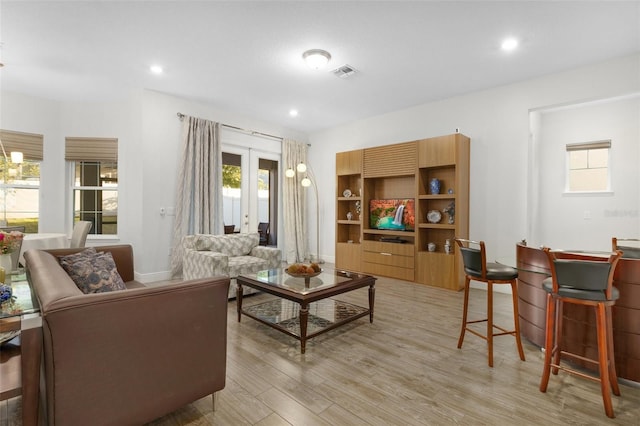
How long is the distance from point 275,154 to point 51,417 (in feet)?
19.3

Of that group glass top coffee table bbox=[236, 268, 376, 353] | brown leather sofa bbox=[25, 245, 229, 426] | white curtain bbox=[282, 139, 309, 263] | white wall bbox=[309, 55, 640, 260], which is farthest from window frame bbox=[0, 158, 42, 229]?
white wall bbox=[309, 55, 640, 260]

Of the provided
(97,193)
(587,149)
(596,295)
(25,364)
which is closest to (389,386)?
(596,295)

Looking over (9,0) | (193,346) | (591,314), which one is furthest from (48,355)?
(9,0)

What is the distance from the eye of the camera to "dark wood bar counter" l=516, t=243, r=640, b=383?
2080 millimetres

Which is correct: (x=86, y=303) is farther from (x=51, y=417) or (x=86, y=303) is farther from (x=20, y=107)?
(x=20, y=107)

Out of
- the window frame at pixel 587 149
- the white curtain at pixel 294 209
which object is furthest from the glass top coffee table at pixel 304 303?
the window frame at pixel 587 149

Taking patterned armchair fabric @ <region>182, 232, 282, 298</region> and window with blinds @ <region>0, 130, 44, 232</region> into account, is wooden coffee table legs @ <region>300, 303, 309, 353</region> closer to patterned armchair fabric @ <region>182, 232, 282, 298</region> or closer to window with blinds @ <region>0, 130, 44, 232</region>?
patterned armchair fabric @ <region>182, 232, 282, 298</region>

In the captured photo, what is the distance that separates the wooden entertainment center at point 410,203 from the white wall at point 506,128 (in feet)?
0.79

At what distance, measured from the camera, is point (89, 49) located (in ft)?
11.9

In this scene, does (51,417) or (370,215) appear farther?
(370,215)

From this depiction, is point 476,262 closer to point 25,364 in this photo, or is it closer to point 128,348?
point 128,348

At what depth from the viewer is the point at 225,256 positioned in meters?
3.85

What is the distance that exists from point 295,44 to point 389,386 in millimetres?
3414

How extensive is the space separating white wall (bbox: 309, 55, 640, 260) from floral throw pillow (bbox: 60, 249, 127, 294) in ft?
15.4
